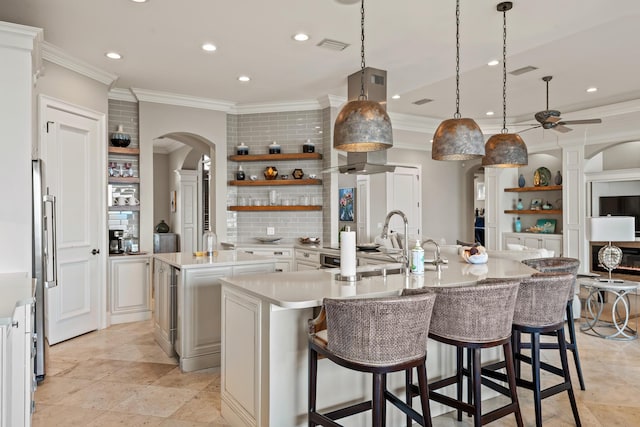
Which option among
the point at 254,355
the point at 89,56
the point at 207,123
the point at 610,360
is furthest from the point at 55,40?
the point at 610,360

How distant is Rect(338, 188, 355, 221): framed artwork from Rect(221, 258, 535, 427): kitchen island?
603 cm

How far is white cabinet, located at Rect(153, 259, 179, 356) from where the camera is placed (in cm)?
379

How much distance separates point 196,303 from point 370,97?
112 inches

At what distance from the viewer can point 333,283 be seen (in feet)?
8.16

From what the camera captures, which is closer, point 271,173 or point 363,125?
point 363,125

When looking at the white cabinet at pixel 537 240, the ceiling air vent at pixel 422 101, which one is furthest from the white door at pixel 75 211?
the white cabinet at pixel 537 240

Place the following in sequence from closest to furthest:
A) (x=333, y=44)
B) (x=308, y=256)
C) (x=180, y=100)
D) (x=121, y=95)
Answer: (x=333, y=44)
(x=121, y=95)
(x=308, y=256)
(x=180, y=100)

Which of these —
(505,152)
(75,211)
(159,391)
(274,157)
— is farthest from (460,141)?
(75,211)

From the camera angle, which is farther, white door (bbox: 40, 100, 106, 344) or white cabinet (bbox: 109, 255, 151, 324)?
white cabinet (bbox: 109, 255, 151, 324)

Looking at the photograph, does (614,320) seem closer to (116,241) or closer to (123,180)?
(116,241)

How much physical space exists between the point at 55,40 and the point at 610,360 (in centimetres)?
589

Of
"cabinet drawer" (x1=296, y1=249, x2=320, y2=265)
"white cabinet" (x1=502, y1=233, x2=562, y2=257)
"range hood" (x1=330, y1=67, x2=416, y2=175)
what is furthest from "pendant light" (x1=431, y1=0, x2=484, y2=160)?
"white cabinet" (x1=502, y1=233, x2=562, y2=257)

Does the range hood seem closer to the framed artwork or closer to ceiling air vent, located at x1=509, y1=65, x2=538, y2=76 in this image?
ceiling air vent, located at x1=509, y1=65, x2=538, y2=76

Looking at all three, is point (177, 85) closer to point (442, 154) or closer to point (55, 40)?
point (55, 40)
